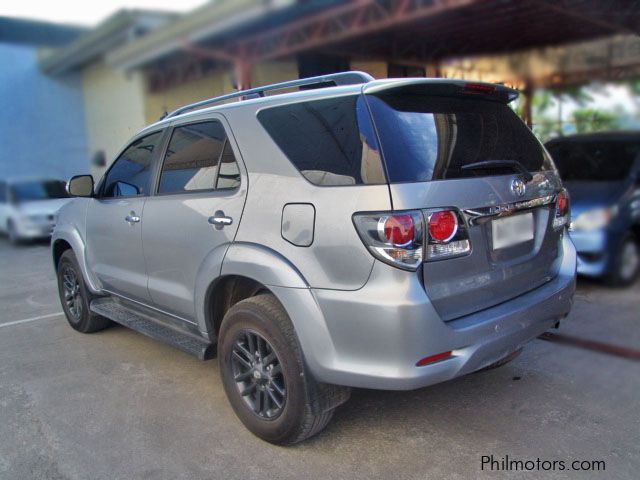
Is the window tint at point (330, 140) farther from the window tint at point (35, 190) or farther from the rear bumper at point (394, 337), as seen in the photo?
the window tint at point (35, 190)

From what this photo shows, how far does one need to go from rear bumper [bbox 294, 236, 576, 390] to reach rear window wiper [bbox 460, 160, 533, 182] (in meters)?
0.68

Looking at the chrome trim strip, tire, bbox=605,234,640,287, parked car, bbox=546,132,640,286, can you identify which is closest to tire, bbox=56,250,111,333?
the chrome trim strip

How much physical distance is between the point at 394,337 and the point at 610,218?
4023 millimetres

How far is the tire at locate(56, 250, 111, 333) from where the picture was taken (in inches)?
181

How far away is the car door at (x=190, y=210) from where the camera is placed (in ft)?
9.65

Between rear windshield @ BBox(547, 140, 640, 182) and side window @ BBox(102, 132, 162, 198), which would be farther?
rear windshield @ BBox(547, 140, 640, 182)

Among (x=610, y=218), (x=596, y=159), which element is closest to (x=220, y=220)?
(x=610, y=218)

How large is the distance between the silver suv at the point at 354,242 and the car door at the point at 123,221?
1.05 ft

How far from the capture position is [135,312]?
391cm

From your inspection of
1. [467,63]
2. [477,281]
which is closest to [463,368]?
[477,281]

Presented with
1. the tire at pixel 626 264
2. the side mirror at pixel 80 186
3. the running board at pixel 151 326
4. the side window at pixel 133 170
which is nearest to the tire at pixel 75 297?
the running board at pixel 151 326

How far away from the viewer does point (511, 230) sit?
266 centimetres

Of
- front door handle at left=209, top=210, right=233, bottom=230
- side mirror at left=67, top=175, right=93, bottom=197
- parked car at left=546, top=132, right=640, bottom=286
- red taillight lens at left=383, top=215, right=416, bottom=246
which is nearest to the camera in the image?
red taillight lens at left=383, top=215, right=416, bottom=246

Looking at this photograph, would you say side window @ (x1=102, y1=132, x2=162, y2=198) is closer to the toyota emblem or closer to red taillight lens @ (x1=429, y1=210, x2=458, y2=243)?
red taillight lens @ (x1=429, y1=210, x2=458, y2=243)
